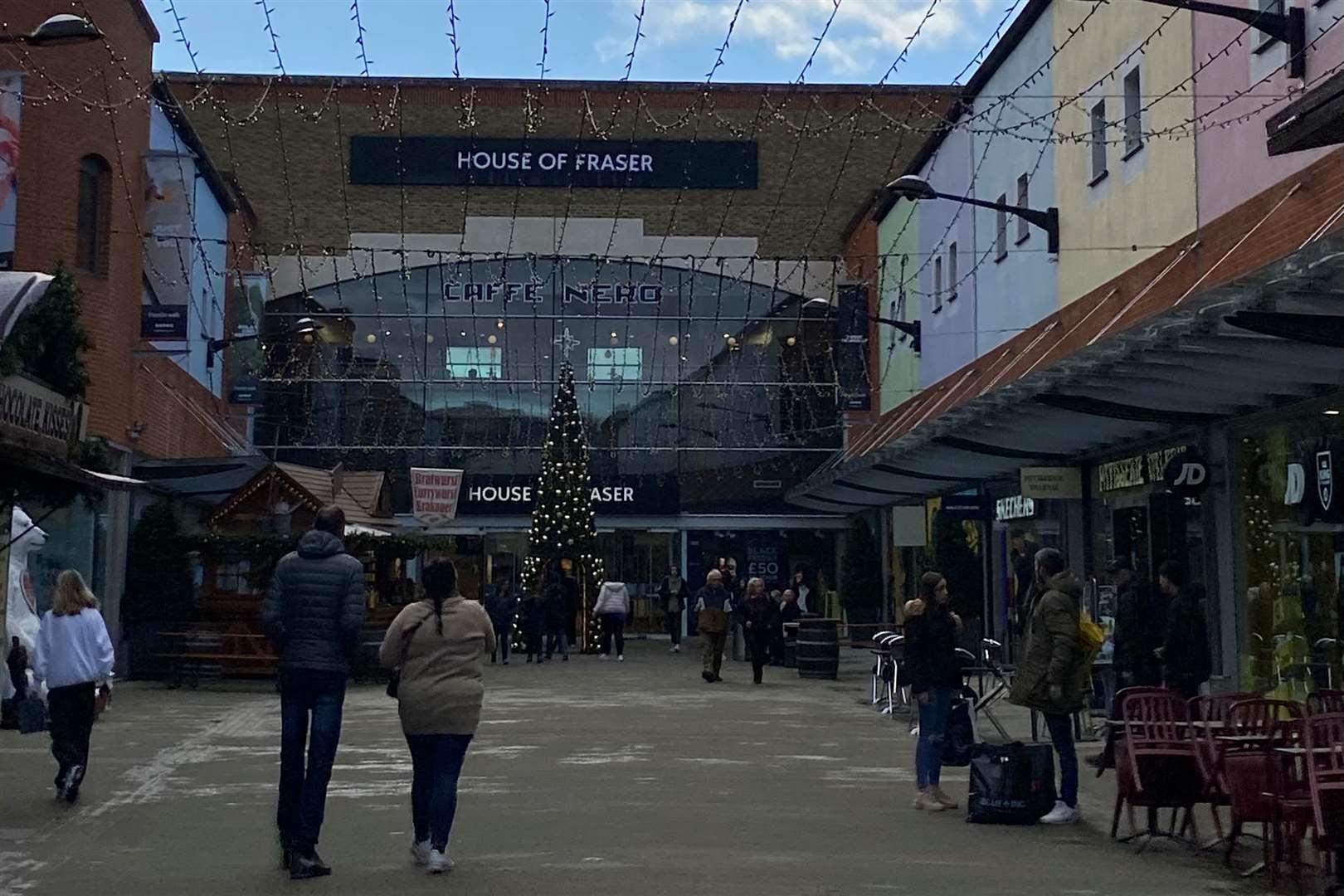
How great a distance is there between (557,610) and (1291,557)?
17.8 m

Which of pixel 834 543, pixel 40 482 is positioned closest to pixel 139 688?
pixel 40 482

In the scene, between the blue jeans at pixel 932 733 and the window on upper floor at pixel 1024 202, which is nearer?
the blue jeans at pixel 932 733

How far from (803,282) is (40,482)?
31523mm

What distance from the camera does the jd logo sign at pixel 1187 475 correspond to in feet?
60.6

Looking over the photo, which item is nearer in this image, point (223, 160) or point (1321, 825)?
point (1321, 825)

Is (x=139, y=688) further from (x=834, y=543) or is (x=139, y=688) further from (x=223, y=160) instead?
(x=834, y=543)

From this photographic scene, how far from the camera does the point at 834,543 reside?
156ft

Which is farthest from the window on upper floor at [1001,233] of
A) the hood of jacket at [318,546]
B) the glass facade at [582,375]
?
the hood of jacket at [318,546]

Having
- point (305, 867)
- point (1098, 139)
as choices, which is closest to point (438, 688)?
point (305, 867)

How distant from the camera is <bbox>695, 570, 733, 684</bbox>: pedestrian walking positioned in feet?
85.1

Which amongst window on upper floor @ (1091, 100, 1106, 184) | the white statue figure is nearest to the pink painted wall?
window on upper floor @ (1091, 100, 1106, 184)

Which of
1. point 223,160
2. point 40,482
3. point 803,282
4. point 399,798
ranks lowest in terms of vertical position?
point 399,798

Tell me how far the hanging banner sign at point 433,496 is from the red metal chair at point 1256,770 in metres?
25.3

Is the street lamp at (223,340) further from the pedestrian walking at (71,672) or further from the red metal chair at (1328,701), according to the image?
the red metal chair at (1328,701)
